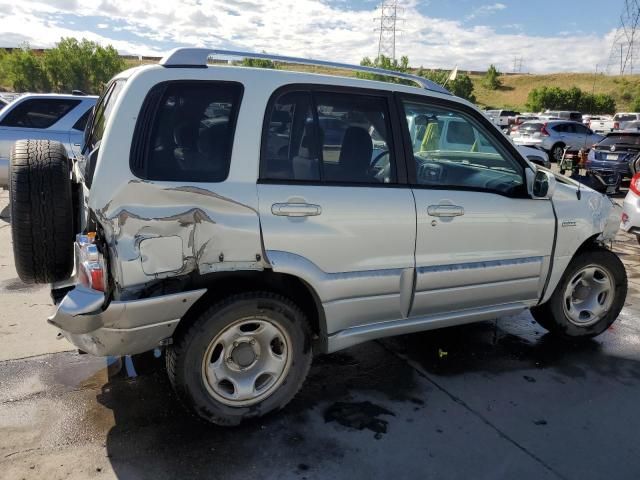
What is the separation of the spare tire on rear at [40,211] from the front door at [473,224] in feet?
6.74

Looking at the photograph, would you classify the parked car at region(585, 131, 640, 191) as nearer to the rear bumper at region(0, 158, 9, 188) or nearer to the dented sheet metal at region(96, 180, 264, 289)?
the rear bumper at region(0, 158, 9, 188)

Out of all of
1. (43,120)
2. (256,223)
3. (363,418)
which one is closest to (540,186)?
(363,418)

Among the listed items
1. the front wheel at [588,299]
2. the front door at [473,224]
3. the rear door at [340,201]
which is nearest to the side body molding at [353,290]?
the rear door at [340,201]

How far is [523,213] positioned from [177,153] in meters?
2.43

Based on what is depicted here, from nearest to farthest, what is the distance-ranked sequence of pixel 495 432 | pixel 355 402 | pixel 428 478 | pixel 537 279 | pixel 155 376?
pixel 428 478 < pixel 495 432 < pixel 355 402 < pixel 155 376 < pixel 537 279

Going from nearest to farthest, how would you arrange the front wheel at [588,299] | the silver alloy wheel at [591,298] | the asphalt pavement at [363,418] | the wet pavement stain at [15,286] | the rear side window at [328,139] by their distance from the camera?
the asphalt pavement at [363,418] → the rear side window at [328,139] → the front wheel at [588,299] → the silver alloy wheel at [591,298] → the wet pavement stain at [15,286]

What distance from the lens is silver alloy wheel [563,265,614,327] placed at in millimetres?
4422

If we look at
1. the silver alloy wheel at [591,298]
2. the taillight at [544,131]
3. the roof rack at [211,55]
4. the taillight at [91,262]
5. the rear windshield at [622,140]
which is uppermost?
the roof rack at [211,55]

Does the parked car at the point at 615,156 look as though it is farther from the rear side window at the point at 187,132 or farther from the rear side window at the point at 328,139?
the rear side window at the point at 187,132

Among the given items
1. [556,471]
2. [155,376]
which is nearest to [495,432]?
[556,471]

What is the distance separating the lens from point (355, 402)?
3.41 metres

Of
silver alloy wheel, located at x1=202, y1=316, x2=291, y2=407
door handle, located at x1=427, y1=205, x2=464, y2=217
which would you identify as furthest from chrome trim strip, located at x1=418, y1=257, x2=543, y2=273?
silver alloy wheel, located at x1=202, y1=316, x2=291, y2=407

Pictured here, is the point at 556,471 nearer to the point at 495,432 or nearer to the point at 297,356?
the point at 495,432

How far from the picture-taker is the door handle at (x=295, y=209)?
291 cm
